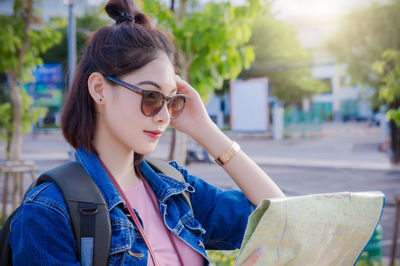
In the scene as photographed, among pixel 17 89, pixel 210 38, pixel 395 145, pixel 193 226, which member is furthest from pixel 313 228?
pixel 395 145

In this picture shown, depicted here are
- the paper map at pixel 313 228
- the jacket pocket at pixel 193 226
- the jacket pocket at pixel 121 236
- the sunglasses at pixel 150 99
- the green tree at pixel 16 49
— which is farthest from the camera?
the green tree at pixel 16 49

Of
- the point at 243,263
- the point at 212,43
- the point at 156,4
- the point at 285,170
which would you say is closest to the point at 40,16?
the point at 156,4

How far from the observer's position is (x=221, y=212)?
1.62 m

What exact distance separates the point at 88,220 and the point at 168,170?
0.52 m

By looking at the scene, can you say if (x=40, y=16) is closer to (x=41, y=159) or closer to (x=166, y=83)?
(x=166, y=83)

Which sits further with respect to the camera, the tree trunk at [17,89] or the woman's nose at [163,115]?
the tree trunk at [17,89]

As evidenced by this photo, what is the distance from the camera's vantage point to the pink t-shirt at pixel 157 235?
1.34 metres

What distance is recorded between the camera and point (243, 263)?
1.08 metres

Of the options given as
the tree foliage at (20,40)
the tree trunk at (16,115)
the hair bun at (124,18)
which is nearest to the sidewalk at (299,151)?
the tree foliage at (20,40)

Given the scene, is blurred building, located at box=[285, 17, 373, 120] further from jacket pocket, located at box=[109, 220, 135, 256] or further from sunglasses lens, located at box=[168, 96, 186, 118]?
jacket pocket, located at box=[109, 220, 135, 256]

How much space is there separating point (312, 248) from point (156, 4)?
3.37 m

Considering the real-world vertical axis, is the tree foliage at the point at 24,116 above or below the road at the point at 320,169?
above

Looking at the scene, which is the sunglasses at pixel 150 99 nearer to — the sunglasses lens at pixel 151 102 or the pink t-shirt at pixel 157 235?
the sunglasses lens at pixel 151 102

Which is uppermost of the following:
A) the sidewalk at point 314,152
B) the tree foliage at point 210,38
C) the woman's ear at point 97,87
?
the tree foliage at point 210,38
